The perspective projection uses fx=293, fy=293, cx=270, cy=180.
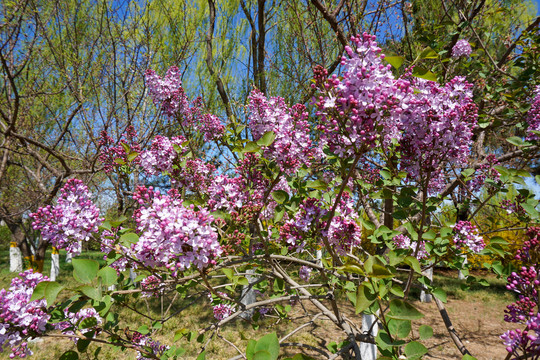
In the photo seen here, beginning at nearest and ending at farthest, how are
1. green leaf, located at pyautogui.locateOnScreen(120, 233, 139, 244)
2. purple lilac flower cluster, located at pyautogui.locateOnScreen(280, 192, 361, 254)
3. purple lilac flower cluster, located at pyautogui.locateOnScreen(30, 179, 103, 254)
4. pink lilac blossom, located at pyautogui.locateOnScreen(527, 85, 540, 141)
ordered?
green leaf, located at pyautogui.locateOnScreen(120, 233, 139, 244) < purple lilac flower cluster, located at pyautogui.locateOnScreen(30, 179, 103, 254) < purple lilac flower cluster, located at pyautogui.locateOnScreen(280, 192, 361, 254) < pink lilac blossom, located at pyautogui.locateOnScreen(527, 85, 540, 141)

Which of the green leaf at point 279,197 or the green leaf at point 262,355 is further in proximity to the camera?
the green leaf at point 279,197

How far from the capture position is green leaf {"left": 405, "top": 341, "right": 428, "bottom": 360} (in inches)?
40.5

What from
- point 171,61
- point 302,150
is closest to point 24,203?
point 171,61

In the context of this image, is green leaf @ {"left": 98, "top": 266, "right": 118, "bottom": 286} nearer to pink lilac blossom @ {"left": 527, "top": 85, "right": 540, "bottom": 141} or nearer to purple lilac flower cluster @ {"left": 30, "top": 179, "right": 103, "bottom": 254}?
purple lilac flower cluster @ {"left": 30, "top": 179, "right": 103, "bottom": 254}

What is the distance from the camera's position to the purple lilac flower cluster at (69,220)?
1491 mm

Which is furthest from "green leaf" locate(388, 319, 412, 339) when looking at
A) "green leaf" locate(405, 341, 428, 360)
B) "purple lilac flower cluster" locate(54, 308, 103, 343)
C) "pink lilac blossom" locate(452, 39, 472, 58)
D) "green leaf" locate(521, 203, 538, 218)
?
"pink lilac blossom" locate(452, 39, 472, 58)

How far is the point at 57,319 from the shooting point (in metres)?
1.35

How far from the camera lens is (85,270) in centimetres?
116

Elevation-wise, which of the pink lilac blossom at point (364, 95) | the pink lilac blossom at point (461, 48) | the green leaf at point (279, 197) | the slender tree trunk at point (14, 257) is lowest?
the green leaf at point (279, 197)

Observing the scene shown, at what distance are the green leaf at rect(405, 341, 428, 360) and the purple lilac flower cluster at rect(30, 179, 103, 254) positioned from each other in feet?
4.98

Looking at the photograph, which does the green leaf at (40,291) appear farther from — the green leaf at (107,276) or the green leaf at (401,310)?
the green leaf at (401,310)

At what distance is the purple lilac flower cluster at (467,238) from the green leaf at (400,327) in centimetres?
106

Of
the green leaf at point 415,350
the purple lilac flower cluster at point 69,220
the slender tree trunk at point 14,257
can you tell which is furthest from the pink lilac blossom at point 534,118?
the slender tree trunk at point 14,257

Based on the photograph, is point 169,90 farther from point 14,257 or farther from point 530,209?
point 14,257
